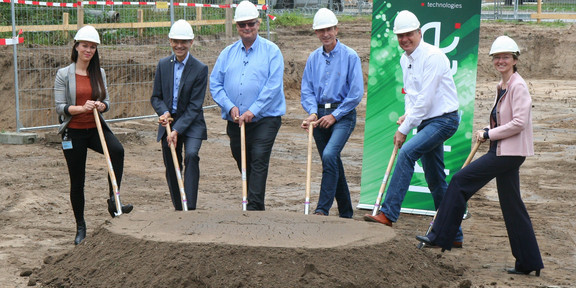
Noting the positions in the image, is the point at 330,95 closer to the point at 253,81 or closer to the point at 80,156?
the point at 253,81

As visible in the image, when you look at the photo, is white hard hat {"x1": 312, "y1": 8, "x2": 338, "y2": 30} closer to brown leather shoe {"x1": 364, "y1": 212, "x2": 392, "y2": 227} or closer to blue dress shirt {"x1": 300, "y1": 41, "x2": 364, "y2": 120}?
blue dress shirt {"x1": 300, "y1": 41, "x2": 364, "y2": 120}

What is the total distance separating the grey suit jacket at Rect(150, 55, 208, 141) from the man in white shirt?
1962mm

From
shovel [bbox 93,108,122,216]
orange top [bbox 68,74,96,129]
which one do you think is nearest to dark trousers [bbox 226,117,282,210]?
shovel [bbox 93,108,122,216]

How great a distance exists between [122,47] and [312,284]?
12.1 m

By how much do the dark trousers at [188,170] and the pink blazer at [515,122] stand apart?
2856mm

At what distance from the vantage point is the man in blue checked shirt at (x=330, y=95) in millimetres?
8109

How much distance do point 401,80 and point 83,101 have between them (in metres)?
3.54

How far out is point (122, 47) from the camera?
16844 millimetres

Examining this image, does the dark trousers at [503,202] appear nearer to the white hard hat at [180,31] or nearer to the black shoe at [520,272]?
the black shoe at [520,272]

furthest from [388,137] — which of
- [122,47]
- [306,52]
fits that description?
[306,52]

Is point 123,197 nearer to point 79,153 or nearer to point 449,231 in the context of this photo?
point 79,153

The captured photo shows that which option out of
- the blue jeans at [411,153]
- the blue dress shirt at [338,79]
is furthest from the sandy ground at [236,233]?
the blue dress shirt at [338,79]

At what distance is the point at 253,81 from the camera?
794cm

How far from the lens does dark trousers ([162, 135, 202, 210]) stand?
7.80 m
